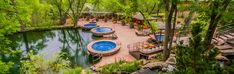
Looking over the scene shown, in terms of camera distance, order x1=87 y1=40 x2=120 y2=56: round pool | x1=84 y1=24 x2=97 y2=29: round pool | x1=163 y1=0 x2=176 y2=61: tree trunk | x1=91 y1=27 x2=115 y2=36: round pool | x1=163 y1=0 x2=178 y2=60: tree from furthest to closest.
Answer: x1=84 y1=24 x2=97 y2=29: round pool → x1=91 y1=27 x2=115 y2=36: round pool → x1=87 y1=40 x2=120 y2=56: round pool → x1=163 y1=0 x2=176 y2=61: tree trunk → x1=163 y1=0 x2=178 y2=60: tree

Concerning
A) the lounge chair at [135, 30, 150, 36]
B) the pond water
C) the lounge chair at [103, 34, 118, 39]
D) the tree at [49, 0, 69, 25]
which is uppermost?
the tree at [49, 0, 69, 25]

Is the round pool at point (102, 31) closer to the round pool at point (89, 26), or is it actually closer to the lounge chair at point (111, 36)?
the lounge chair at point (111, 36)

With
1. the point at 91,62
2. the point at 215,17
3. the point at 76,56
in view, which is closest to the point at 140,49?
the point at 91,62

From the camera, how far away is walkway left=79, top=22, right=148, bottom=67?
20.3m

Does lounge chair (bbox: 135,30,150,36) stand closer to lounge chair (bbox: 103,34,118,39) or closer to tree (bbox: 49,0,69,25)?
lounge chair (bbox: 103,34,118,39)

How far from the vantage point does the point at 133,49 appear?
2083 centimetres

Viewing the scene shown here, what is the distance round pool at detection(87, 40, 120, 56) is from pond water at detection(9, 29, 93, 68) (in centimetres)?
83

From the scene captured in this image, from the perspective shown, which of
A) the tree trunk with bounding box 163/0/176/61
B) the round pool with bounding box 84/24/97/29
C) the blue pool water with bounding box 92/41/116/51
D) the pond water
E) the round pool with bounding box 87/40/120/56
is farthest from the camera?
the round pool with bounding box 84/24/97/29

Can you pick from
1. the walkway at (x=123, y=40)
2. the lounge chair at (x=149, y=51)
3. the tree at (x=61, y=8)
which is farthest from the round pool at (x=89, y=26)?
the lounge chair at (x=149, y=51)

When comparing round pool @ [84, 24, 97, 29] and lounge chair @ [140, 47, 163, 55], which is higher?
round pool @ [84, 24, 97, 29]

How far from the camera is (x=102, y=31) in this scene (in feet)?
99.3

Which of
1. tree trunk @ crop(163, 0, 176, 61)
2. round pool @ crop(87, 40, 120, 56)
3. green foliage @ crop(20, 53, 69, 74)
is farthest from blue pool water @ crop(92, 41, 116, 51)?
green foliage @ crop(20, 53, 69, 74)

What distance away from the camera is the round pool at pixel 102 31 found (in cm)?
2847

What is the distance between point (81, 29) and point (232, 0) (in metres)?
23.0
